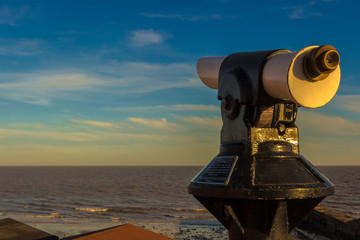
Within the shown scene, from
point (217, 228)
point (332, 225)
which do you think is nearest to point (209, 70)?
point (332, 225)

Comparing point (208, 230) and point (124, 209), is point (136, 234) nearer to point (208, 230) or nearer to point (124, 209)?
point (208, 230)

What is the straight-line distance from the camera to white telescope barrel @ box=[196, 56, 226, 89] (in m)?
3.58

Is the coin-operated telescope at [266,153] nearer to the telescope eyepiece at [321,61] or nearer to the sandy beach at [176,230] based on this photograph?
the telescope eyepiece at [321,61]

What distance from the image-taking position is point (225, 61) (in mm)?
3375

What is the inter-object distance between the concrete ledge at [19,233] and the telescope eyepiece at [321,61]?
11.9ft

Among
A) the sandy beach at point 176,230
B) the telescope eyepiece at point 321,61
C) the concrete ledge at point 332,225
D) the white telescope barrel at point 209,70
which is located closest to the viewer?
the telescope eyepiece at point 321,61

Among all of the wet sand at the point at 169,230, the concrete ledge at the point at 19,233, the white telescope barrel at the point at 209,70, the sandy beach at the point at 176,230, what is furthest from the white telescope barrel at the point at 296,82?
the wet sand at the point at 169,230

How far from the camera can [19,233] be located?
4859mm

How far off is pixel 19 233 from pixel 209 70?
130 inches

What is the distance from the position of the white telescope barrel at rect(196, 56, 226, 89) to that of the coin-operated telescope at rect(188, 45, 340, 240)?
0.42m

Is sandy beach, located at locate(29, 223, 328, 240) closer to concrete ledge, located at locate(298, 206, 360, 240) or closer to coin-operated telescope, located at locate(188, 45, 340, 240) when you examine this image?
concrete ledge, located at locate(298, 206, 360, 240)

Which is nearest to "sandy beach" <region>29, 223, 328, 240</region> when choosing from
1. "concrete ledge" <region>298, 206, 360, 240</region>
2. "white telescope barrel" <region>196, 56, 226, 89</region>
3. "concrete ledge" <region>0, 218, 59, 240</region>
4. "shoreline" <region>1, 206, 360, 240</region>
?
"shoreline" <region>1, 206, 360, 240</region>

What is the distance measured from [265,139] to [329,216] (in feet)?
51.0

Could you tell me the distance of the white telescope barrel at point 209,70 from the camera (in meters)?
3.58
